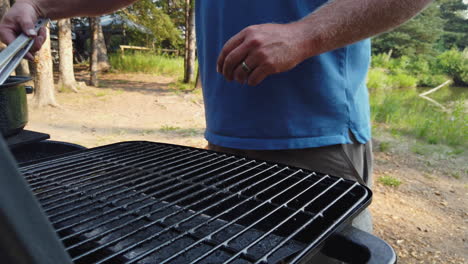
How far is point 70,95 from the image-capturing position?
7.84 metres

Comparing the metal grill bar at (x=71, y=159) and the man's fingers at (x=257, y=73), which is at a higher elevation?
the man's fingers at (x=257, y=73)

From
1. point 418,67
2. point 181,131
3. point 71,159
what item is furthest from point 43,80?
point 418,67

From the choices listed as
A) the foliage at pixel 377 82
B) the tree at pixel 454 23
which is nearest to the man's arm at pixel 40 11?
the foliage at pixel 377 82

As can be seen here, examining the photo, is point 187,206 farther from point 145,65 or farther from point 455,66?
point 455,66

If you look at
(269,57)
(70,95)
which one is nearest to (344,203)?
(269,57)

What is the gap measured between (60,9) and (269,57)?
3.26 feet

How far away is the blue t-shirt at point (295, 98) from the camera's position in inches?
46.3

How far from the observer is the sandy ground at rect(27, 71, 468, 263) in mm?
2998

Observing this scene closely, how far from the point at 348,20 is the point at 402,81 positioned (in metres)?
20.7

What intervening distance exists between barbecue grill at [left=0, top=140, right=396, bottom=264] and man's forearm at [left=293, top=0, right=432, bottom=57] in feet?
1.19

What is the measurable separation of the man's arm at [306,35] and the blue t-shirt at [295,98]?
29cm

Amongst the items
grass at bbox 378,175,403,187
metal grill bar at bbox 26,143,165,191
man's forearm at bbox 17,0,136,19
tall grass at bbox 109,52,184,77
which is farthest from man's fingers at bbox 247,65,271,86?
tall grass at bbox 109,52,184,77

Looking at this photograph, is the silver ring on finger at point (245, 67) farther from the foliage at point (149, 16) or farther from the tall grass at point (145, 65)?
the tall grass at point (145, 65)

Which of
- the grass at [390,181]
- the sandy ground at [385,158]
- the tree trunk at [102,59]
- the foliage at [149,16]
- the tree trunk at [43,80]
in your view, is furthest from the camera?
the tree trunk at [102,59]
